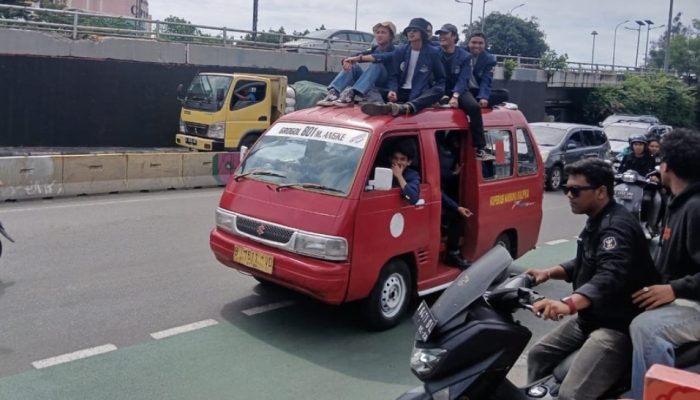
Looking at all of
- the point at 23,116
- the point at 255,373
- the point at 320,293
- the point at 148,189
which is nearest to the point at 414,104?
the point at 320,293

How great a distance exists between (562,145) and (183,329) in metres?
14.5

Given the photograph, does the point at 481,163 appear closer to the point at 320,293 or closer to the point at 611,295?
the point at 320,293

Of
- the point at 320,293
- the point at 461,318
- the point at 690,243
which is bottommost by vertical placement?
the point at 320,293

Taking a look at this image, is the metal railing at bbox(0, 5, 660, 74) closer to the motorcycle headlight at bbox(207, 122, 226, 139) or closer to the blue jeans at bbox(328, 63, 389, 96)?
the motorcycle headlight at bbox(207, 122, 226, 139)

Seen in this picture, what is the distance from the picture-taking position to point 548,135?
1906 cm

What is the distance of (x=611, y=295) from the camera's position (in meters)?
3.62

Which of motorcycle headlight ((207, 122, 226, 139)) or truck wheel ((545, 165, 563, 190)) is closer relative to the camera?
motorcycle headlight ((207, 122, 226, 139))

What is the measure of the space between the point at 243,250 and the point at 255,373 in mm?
1314

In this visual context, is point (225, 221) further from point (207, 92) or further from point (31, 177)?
point (207, 92)

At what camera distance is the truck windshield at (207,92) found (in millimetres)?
17406

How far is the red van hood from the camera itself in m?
5.91

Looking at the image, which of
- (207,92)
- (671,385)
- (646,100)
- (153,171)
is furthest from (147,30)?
(646,100)

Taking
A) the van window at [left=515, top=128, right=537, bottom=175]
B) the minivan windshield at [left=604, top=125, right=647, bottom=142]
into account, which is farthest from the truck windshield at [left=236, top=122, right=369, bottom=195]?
the minivan windshield at [left=604, top=125, right=647, bottom=142]

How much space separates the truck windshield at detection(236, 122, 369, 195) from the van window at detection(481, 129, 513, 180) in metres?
1.77
